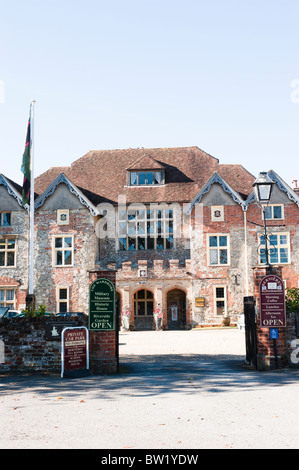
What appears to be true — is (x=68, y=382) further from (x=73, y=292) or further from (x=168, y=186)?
(x=168, y=186)

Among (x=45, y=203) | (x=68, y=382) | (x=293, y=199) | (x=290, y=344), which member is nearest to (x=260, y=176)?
(x=290, y=344)

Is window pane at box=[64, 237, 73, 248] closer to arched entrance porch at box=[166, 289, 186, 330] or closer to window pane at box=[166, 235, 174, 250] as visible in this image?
window pane at box=[166, 235, 174, 250]

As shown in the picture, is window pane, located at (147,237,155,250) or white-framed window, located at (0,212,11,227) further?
window pane, located at (147,237,155,250)

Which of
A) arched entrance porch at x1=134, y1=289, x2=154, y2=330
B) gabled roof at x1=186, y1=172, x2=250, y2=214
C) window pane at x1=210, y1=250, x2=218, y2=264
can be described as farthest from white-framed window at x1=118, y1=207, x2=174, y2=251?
arched entrance porch at x1=134, y1=289, x2=154, y2=330

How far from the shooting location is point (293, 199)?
3027 cm

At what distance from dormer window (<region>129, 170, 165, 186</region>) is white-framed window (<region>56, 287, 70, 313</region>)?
28.2 feet

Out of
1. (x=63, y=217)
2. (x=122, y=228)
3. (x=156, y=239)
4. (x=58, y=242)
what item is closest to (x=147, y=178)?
(x=122, y=228)

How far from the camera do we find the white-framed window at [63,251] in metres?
30.9

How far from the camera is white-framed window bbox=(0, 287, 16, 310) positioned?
30438mm

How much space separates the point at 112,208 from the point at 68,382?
2241 centimetres

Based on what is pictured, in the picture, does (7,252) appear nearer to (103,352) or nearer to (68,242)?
(68,242)

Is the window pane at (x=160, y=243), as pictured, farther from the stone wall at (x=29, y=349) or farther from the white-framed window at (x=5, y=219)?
the stone wall at (x=29, y=349)

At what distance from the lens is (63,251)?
102 ft

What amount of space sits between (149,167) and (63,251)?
8.19 m
